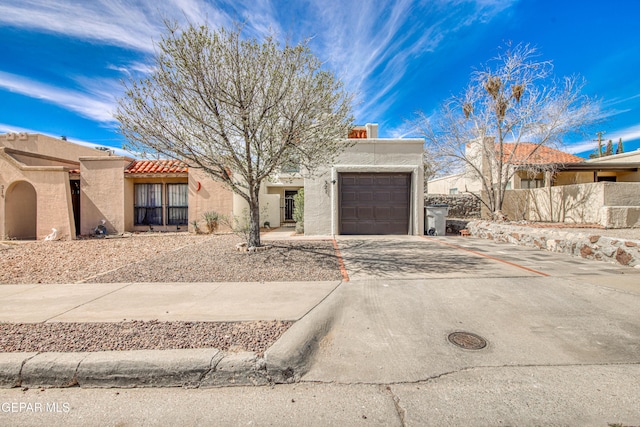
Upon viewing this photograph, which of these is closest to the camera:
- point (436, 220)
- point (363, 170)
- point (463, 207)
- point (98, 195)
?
point (363, 170)

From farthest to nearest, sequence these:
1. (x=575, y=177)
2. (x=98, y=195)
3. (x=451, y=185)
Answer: (x=451, y=185) < (x=575, y=177) < (x=98, y=195)

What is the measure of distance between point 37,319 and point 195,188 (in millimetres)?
10003

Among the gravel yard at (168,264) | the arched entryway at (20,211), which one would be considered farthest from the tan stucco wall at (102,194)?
the gravel yard at (168,264)

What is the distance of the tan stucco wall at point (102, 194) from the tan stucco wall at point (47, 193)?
5.16ft

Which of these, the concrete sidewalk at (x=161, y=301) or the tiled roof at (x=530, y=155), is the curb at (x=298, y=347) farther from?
the tiled roof at (x=530, y=155)

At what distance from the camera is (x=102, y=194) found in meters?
13.2

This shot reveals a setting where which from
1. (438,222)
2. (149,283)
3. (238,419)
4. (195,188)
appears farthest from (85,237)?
(438,222)

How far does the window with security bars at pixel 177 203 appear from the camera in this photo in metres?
14.0

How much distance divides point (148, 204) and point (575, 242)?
660 inches

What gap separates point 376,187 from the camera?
440 inches

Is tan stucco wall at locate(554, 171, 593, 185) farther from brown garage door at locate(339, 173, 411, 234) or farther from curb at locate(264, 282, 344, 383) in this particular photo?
curb at locate(264, 282, 344, 383)

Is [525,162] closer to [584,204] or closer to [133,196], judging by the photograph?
[584,204]

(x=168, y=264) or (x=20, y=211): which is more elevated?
(x=20, y=211)

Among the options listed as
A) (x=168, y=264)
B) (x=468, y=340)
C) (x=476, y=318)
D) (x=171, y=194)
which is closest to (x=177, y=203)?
(x=171, y=194)
